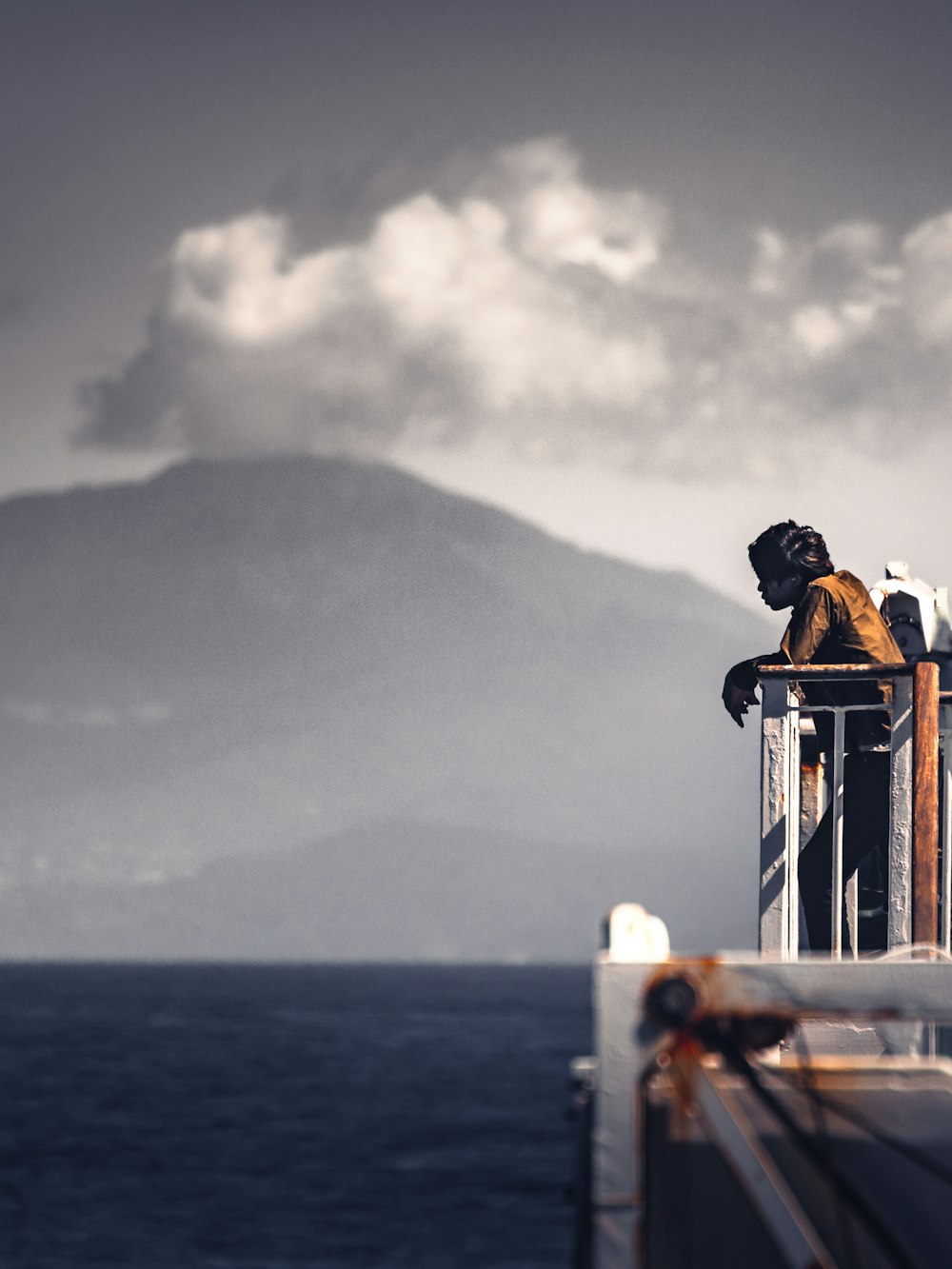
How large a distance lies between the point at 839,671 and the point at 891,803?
57 centimetres

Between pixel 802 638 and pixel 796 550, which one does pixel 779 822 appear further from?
pixel 796 550

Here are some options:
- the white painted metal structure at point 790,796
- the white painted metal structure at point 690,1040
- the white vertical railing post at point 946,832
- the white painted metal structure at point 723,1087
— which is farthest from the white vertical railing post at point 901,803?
the white painted metal structure at point 690,1040

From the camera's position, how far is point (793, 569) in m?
8.57

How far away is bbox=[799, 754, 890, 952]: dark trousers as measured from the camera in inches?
323

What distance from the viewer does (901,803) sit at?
25.2 feet

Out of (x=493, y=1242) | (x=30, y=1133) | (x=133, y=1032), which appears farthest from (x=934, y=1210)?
(x=133, y=1032)

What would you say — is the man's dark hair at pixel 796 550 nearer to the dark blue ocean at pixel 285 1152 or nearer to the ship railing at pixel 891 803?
the ship railing at pixel 891 803

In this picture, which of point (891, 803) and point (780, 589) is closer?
point (891, 803)

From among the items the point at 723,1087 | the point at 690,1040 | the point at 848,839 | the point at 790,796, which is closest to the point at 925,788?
the point at 790,796

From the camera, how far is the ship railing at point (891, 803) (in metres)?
7.50

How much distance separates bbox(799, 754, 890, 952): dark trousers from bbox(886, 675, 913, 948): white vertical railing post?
45 centimetres

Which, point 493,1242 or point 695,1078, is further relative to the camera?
point 493,1242

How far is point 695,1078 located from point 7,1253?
191 feet

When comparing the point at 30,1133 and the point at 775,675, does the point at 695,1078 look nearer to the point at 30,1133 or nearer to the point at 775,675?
the point at 775,675
